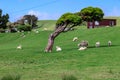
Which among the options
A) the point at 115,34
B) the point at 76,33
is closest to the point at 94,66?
the point at 115,34

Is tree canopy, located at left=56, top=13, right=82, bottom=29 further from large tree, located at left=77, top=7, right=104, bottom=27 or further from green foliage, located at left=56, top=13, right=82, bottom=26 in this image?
large tree, located at left=77, top=7, right=104, bottom=27

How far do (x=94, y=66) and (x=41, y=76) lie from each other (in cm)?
474

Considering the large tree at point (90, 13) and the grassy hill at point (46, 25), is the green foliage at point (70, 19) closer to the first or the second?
the large tree at point (90, 13)

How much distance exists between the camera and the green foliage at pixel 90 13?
39406 mm

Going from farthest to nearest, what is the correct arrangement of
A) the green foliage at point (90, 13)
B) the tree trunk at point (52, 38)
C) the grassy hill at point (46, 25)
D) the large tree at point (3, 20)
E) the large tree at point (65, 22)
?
the grassy hill at point (46, 25) → the large tree at point (3, 20) → the green foliage at point (90, 13) → the large tree at point (65, 22) → the tree trunk at point (52, 38)

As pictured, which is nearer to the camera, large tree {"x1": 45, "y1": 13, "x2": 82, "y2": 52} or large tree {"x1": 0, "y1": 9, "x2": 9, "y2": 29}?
large tree {"x1": 45, "y1": 13, "x2": 82, "y2": 52}

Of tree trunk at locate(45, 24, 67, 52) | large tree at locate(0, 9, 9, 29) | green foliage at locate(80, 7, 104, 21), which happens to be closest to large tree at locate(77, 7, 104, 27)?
green foliage at locate(80, 7, 104, 21)

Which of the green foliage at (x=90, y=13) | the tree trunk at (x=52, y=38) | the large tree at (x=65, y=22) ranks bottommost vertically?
the tree trunk at (x=52, y=38)

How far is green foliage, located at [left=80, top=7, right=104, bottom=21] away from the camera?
1551 inches

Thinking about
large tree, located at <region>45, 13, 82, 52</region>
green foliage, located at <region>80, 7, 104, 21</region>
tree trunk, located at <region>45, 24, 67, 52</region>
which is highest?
green foliage, located at <region>80, 7, 104, 21</region>

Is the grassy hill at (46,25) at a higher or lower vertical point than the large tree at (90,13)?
lower

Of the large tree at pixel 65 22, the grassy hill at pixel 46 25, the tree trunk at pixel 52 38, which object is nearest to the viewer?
the tree trunk at pixel 52 38

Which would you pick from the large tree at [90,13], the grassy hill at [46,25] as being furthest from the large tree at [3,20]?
the large tree at [90,13]

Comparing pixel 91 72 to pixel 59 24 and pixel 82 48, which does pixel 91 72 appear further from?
pixel 59 24
